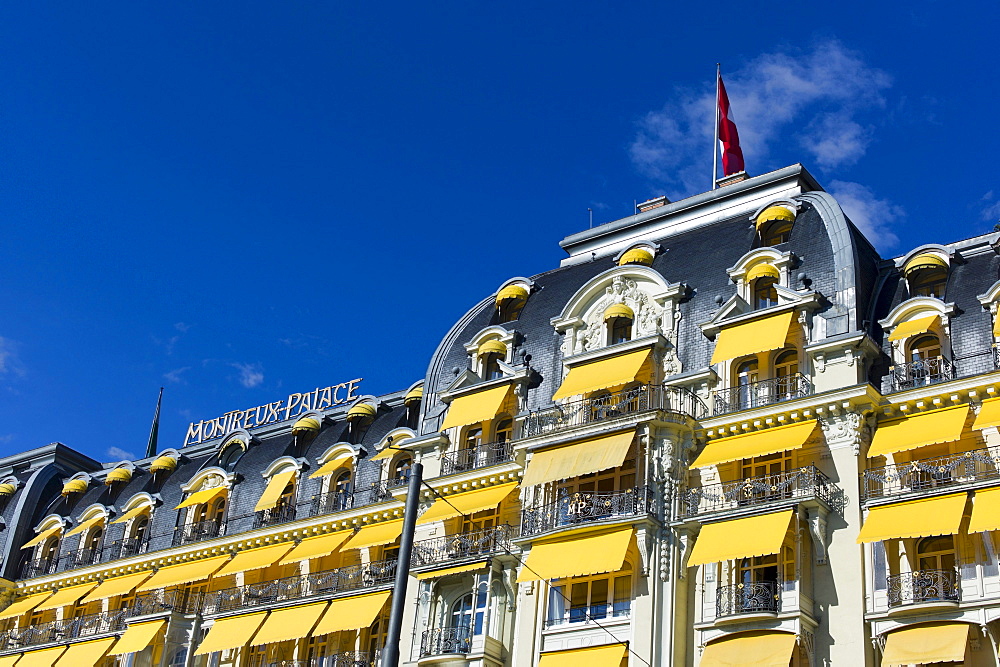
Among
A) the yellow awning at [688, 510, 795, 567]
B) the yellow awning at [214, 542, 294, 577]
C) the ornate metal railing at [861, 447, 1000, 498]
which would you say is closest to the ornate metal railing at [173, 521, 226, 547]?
the yellow awning at [214, 542, 294, 577]

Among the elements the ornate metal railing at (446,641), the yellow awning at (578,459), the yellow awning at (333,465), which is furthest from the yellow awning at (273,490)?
the yellow awning at (578,459)

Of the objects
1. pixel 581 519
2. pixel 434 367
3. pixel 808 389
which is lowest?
pixel 581 519

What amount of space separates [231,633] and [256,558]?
335 centimetres

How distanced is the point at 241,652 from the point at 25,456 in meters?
23.2

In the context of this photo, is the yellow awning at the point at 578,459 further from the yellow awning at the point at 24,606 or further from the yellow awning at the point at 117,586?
the yellow awning at the point at 24,606

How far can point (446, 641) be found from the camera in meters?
43.5

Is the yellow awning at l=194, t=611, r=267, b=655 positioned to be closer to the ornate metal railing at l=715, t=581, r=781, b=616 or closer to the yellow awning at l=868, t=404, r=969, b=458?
the ornate metal railing at l=715, t=581, r=781, b=616

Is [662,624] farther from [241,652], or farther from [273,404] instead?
[273,404]

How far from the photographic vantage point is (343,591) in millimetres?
48406

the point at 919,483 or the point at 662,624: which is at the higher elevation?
the point at 919,483

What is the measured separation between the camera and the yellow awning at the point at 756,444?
40.0m

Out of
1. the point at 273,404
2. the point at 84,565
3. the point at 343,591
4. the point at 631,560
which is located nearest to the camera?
the point at 631,560

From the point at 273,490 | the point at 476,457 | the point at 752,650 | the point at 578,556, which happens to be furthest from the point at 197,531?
the point at 752,650

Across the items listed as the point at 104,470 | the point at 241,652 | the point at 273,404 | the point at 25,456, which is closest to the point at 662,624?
the point at 241,652
